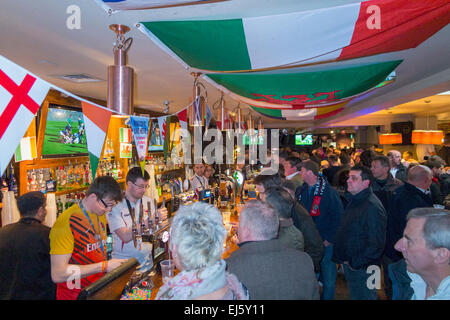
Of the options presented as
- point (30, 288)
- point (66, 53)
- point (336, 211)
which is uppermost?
point (66, 53)

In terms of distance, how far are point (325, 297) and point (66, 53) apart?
390 cm

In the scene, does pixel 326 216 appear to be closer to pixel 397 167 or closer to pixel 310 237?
pixel 310 237

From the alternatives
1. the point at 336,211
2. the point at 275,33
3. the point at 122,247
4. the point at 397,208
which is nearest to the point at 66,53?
the point at 122,247

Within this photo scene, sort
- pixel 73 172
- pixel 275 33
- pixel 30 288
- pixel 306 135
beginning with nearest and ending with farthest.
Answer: pixel 275 33
pixel 30 288
pixel 73 172
pixel 306 135

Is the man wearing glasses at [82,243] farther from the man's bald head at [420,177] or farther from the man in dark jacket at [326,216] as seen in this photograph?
the man's bald head at [420,177]

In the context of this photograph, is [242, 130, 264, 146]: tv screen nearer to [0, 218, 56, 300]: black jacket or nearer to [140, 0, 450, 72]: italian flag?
[140, 0, 450, 72]: italian flag

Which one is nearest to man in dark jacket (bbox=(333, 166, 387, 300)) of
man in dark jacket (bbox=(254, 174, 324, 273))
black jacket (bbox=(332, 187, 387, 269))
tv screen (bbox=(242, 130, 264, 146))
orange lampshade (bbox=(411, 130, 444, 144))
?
black jacket (bbox=(332, 187, 387, 269))

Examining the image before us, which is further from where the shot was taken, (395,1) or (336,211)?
(336,211)

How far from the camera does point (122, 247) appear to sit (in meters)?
2.86

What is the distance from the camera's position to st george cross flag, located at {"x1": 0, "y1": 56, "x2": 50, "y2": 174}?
1.41m

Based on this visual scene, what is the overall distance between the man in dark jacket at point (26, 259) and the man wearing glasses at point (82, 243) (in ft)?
0.47

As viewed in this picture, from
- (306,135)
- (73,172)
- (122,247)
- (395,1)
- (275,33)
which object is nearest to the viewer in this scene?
(395,1)
